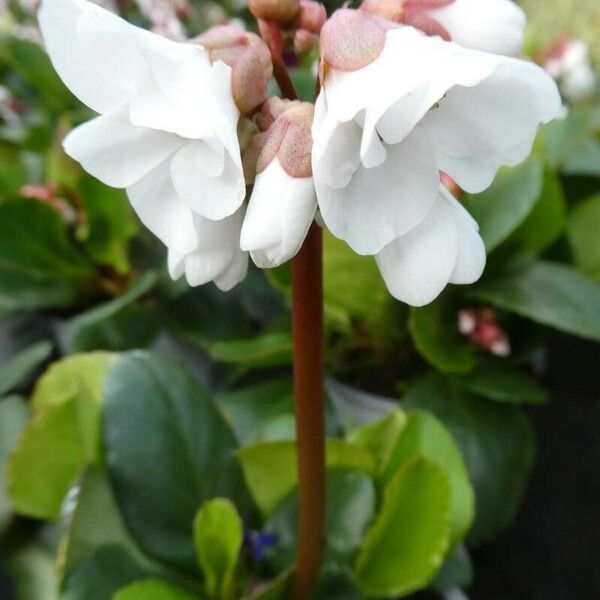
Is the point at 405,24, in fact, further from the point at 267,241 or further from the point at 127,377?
the point at 127,377

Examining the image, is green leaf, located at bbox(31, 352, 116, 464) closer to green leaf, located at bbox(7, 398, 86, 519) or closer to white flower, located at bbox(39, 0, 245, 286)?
green leaf, located at bbox(7, 398, 86, 519)

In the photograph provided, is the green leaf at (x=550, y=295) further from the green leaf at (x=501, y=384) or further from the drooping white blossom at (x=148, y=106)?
the drooping white blossom at (x=148, y=106)

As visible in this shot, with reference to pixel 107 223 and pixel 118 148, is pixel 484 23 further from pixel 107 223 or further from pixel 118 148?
pixel 107 223

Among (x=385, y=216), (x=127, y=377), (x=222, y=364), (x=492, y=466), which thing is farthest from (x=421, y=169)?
(x=222, y=364)

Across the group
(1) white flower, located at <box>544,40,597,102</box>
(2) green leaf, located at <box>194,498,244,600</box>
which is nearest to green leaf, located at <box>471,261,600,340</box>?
(2) green leaf, located at <box>194,498,244,600</box>

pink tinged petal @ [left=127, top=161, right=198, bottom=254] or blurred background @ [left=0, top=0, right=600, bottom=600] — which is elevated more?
pink tinged petal @ [left=127, top=161, right=198, bottom=254]
